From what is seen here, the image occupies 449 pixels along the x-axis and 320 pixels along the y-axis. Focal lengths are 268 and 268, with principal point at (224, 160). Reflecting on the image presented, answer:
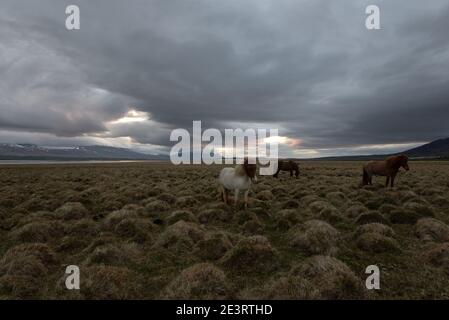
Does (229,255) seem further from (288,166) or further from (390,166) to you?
(288,166)

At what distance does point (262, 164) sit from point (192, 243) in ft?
97.5

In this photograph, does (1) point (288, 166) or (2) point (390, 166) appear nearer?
(2) point (390, 166)

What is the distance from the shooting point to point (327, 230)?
29.8 feet

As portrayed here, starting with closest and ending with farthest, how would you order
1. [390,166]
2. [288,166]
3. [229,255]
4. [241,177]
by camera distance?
1. [229,255]
2. [241,177]
3. [390,166]
4. [288,166]

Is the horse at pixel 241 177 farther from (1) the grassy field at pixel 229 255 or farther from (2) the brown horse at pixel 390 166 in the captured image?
(2) the brown horse at pixel 390 166

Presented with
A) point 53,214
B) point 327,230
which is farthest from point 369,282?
point 53,214

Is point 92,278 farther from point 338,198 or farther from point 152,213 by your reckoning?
point 338,198

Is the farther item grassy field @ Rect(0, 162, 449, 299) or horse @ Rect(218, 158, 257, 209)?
horse @ Rect(218, 158, 257, 209)

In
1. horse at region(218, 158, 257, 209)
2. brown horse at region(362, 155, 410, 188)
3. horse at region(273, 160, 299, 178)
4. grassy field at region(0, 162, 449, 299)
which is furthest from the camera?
horse at region(273, 160, 299, 178)

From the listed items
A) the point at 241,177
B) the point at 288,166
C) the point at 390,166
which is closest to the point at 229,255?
the point at 241,177

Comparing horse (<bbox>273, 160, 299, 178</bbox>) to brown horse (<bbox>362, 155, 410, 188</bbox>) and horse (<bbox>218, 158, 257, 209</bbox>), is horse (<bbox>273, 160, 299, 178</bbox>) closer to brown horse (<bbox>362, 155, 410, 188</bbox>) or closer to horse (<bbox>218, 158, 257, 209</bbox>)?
brown horse (<bbox>362, 155, 410, 188</bbox>)

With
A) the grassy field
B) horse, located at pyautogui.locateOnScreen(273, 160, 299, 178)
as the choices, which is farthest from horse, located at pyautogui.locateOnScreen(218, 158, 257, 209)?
horse, located at pyautogui.locateOnScreen(273, 160, 299, 178)
